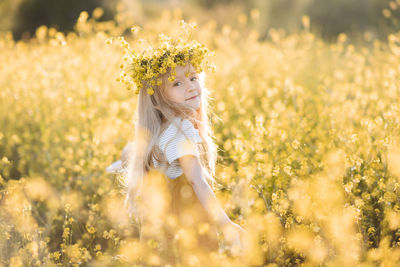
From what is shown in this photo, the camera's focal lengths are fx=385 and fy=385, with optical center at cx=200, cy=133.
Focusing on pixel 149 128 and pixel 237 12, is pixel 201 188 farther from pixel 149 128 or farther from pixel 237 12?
pixel 237 12

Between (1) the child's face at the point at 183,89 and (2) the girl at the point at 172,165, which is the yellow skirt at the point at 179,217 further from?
(1) the child's face at the point at 183,89

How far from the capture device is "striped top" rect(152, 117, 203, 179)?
2084 millimetres

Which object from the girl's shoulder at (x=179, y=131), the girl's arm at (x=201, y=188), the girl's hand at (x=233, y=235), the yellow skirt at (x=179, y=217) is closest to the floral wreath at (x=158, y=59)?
the girl's shoulder at (x=179, y=131)

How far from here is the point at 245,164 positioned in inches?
112

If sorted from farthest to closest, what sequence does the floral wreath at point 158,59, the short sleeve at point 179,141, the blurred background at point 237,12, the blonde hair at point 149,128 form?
the blurred background at point 237,12 → the blonde hair at point 149,128 → the floral wreath at point 158,59 → the short sleeve at point 179,141

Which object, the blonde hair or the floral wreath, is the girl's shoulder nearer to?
the blonde hair

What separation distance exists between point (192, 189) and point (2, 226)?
1.22 meters

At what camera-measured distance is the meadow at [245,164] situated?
7.02ft

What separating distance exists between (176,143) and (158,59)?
1.67 feet

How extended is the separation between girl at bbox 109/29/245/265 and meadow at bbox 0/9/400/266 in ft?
0.52

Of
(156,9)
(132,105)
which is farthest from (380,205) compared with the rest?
(156,9)

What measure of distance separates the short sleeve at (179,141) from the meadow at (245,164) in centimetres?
35

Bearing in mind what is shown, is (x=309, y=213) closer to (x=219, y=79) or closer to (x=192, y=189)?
(x=192, y=189)

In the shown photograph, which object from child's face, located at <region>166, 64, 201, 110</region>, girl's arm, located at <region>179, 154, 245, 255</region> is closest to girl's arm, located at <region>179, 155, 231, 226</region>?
girl's arm, located at <region>179, 154, 245, 255</region>
